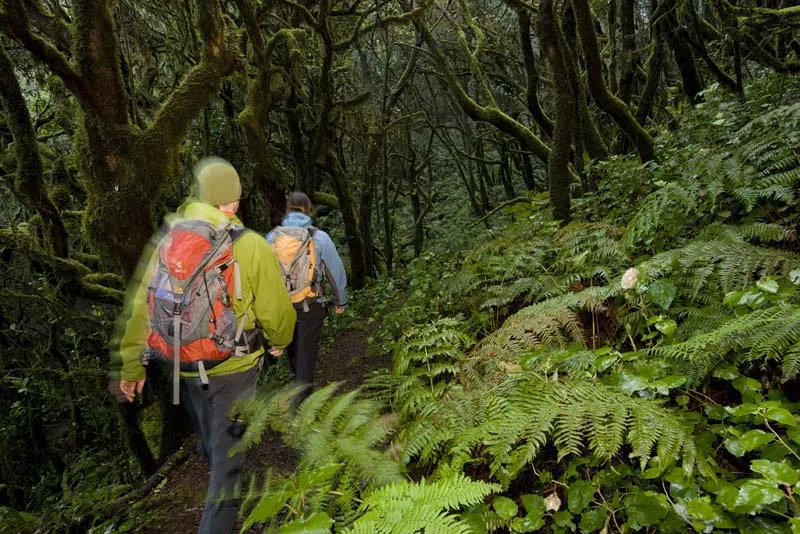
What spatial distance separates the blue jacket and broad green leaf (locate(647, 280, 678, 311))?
2.87 meters

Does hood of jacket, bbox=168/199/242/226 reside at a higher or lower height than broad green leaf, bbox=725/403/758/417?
higher

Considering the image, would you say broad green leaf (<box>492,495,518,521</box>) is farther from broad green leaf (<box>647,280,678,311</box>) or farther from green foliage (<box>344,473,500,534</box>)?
broad green leaf (<box>647,280,678,311</box>)

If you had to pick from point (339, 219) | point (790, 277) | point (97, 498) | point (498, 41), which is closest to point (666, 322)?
point (790, 277)

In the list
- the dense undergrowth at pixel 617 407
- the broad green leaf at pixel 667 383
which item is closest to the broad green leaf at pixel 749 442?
the dense undergrowth at pixel 617 407

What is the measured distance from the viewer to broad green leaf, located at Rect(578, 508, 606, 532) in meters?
1.84

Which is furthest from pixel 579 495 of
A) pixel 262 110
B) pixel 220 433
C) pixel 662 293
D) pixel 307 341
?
pixel 262 110

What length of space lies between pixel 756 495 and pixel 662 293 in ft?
4.08

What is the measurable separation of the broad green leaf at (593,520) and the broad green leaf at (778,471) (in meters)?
0.57

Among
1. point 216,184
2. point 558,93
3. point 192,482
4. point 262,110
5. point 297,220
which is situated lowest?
point 192,482

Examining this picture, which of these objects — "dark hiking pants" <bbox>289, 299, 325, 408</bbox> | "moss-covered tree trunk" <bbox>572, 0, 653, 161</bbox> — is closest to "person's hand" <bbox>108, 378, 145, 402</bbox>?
"dark hiking pants" <bbox>289, 299, 325, 408</bbox>

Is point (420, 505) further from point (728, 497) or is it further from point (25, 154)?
point (25, 154)

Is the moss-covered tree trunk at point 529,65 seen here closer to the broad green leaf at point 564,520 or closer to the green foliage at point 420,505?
the broad green leaf at point 564,520

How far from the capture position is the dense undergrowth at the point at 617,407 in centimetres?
171

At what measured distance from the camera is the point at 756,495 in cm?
153
